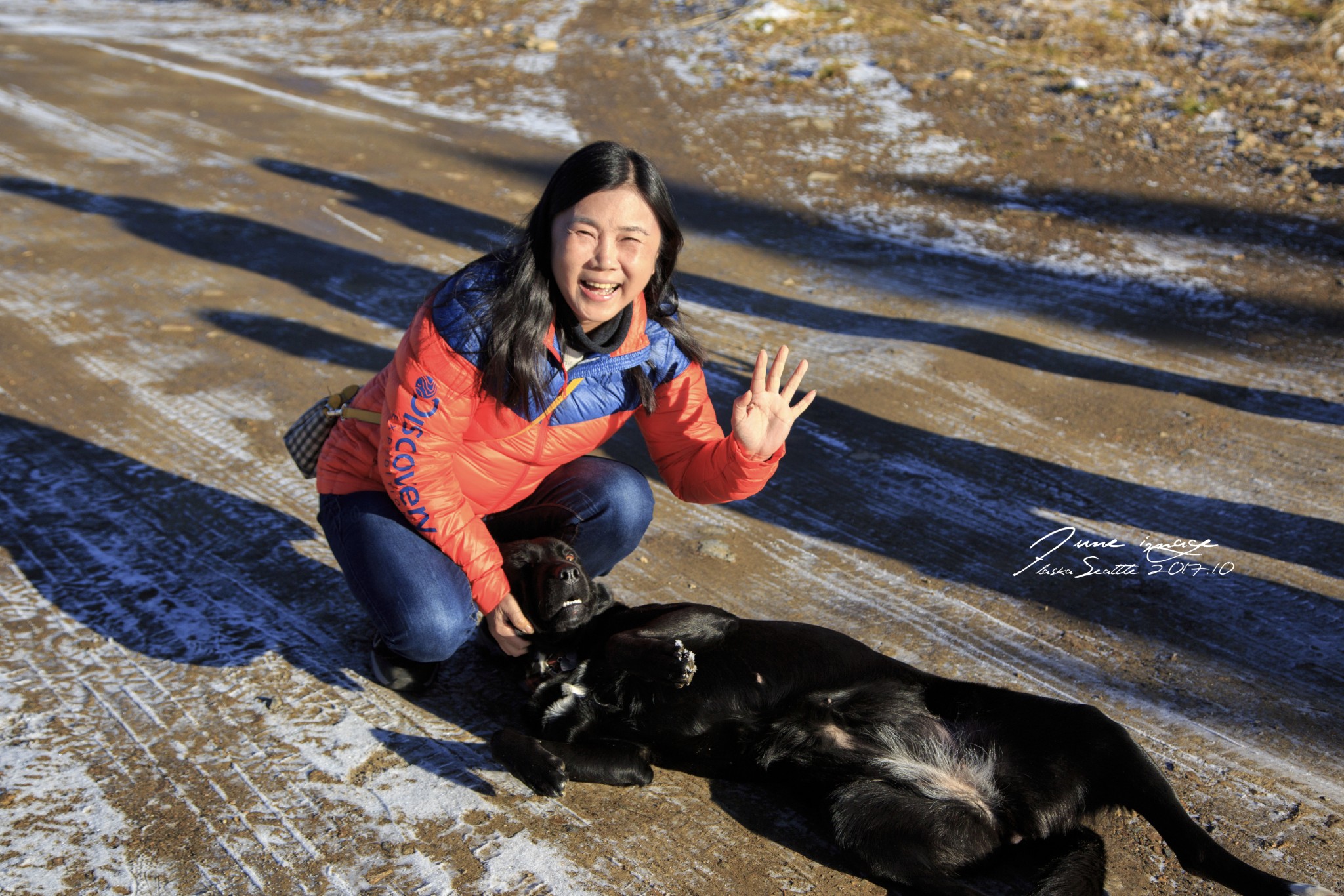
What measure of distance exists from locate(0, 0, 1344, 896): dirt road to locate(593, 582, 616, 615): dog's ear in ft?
1.14

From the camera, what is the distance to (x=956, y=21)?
11.8m

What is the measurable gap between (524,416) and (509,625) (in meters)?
0.55

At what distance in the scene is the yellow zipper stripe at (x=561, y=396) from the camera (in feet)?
8.71

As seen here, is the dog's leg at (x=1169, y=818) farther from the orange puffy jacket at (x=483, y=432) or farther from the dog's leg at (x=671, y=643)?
the orange puffy jacket at (x=483, y=432)

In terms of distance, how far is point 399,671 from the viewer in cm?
274

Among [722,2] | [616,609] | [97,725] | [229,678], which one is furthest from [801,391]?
[722,2]

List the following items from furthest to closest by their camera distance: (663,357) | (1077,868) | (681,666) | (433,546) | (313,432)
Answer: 1. (313,432)
2. (663,357)
3. (433,546)
4. (681,666)
5. (1077,868)

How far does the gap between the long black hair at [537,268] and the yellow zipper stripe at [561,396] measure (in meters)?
0.06

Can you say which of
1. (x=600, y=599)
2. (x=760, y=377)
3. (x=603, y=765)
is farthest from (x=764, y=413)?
(x=603, y=765)

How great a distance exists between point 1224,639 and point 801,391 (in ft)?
7.18

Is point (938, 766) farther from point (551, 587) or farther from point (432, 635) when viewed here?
point (432, 635)

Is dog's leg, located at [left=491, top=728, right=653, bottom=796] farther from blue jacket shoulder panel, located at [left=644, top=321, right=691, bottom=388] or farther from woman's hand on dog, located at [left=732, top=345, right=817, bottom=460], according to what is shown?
blue jacket shoulder panel, located at [left=644, top=321, right=691, bottom=388]

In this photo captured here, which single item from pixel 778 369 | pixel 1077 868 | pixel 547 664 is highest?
pixel 778 369

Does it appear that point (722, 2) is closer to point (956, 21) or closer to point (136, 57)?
point (956, 21)
